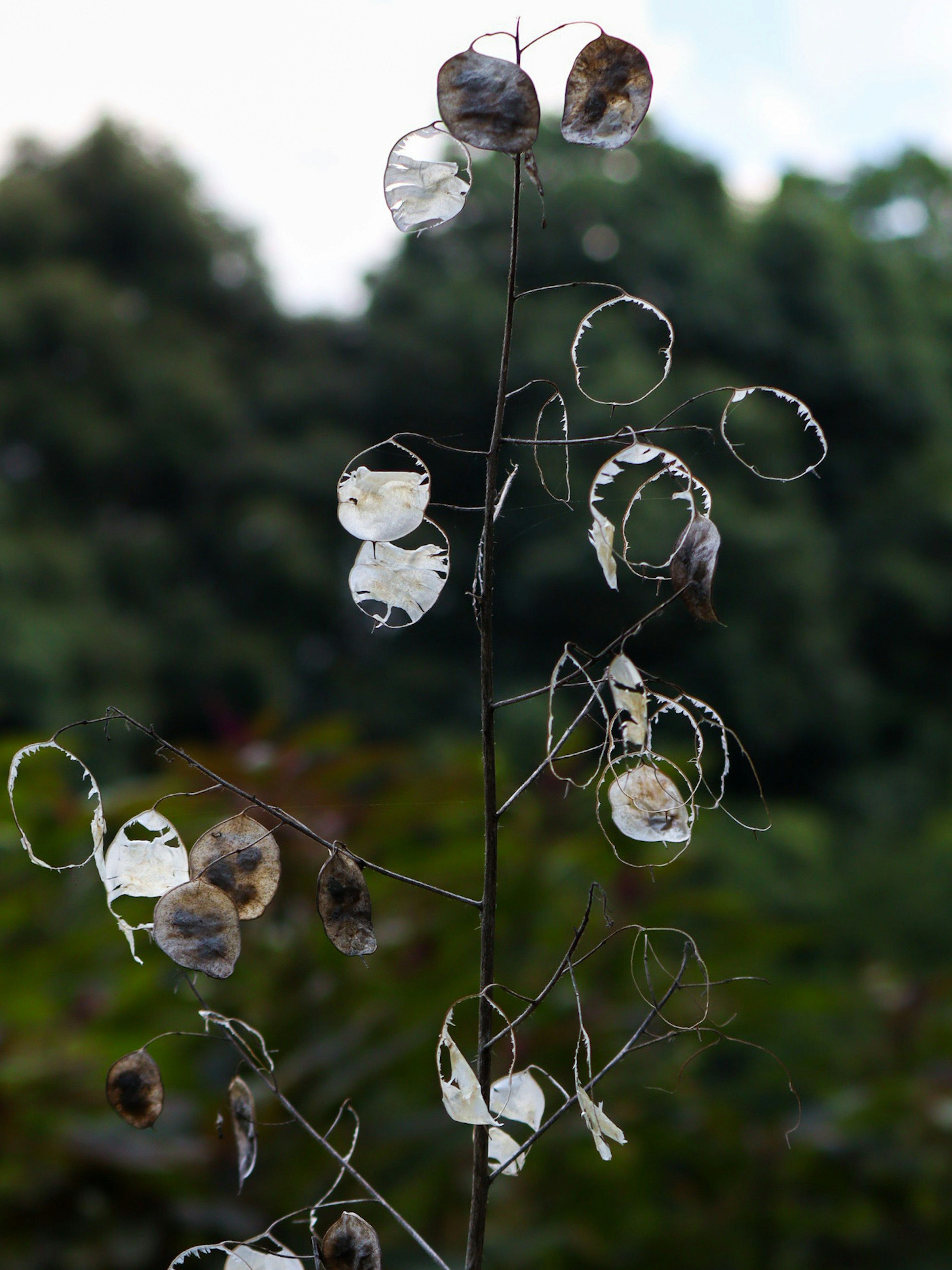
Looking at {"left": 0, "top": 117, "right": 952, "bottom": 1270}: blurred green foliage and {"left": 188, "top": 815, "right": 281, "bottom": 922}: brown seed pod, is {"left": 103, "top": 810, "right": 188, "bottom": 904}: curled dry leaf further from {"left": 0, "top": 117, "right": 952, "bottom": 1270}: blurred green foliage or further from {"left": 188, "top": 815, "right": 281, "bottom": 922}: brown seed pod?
{"left": 0, "top": 117, "right": 952, "bottom": 1270}: blurred green foliage

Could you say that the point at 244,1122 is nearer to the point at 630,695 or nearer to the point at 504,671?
the point at 630,695

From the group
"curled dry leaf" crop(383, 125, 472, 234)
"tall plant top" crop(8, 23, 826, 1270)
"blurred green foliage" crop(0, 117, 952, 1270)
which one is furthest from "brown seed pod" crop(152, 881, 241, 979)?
"blurred green foliage" crop(0, 117, 952, 1270)

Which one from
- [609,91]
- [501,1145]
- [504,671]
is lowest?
[504,671]

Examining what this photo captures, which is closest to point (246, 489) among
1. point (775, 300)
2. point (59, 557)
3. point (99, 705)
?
point (59, 557)

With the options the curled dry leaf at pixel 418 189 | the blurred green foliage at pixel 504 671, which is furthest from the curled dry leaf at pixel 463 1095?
the blurred green foliage at pixel 504 671

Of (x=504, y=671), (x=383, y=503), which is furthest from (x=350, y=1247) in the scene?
(x=504, y=671)
